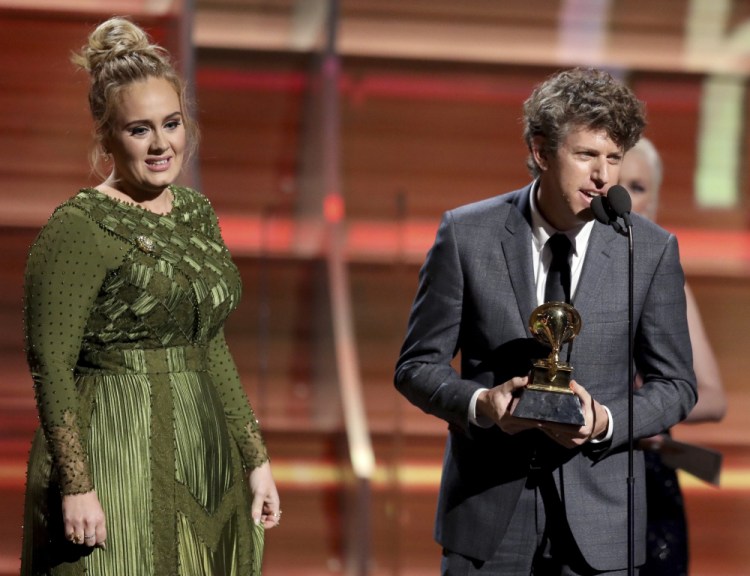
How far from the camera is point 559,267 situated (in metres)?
2.48

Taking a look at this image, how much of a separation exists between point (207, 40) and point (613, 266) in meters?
3.23

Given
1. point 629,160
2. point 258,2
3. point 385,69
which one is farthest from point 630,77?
point 629,160

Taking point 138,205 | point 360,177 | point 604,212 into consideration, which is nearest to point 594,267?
point 604,212

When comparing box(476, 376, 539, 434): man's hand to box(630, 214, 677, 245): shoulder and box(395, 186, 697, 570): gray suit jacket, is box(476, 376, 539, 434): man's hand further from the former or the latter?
box(630, 214, 677, 245): shoulder

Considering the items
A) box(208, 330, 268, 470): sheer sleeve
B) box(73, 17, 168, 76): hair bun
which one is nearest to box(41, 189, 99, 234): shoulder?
box(73, 17, 168, 76): hair bun

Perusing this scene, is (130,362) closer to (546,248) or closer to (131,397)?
(131,397)

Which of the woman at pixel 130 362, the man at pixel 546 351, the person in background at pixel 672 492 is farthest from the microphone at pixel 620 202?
the person in background at pixel 672 492

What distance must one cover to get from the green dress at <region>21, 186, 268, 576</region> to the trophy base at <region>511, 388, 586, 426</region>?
2.08 ft

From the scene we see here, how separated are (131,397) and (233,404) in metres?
0.27

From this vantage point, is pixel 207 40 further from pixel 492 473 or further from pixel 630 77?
pixel 492 473

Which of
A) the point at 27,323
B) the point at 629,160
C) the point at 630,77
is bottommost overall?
the point at 27,323

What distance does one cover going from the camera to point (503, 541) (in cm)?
240

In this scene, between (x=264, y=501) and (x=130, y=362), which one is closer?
(x=130, y=362)

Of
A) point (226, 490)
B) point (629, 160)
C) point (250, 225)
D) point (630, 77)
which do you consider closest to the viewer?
point (226, 490)
